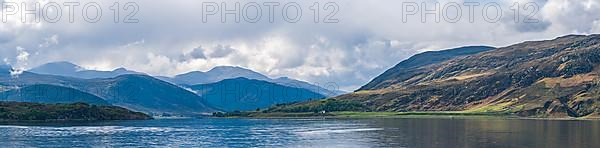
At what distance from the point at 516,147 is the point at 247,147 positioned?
48285 mm

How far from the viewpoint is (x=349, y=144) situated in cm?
13525

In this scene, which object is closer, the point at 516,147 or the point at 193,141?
the point at 516,147

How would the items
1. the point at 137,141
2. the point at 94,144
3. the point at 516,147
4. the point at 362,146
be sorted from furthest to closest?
the point at 137,141 → the point at 94,144 → the point at 362,146 → the point at 516,147

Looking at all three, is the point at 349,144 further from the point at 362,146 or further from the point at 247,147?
the point at 247,147

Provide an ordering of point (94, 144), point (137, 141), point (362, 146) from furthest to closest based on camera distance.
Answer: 1. point (137, 141)
2. point (94, 144)
3. point (362, 146)

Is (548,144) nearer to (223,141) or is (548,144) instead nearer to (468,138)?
(468,138)

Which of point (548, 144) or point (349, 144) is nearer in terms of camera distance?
point (548, 144)

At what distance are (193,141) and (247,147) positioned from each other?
71.3 feet

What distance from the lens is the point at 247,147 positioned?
5325 inches

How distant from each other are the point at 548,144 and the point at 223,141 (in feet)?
220

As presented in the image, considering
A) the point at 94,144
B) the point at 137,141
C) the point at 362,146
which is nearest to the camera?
the point at 362,146

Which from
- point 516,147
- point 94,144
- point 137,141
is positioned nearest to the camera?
point 516,147

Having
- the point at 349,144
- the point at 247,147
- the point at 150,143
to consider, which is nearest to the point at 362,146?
the point at 349,144

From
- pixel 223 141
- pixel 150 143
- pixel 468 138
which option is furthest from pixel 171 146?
pixel 468 138
